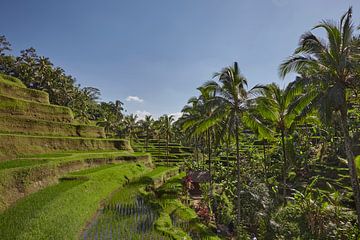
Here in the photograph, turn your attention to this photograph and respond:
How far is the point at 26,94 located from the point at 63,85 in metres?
27.7

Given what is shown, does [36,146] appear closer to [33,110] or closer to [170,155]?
[33,110]

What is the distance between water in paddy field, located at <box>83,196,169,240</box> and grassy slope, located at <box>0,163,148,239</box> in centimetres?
84

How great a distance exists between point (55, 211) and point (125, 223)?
13.7ft

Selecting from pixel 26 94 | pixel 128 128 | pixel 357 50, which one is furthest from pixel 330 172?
pixel 128 128

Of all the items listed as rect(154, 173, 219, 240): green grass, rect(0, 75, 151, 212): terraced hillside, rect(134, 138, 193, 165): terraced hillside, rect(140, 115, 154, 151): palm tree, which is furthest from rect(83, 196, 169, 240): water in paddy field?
rect(140, 115, 154, 151): palm tree

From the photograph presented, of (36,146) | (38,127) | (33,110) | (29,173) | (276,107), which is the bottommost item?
(29,173)

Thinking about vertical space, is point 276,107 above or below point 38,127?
above

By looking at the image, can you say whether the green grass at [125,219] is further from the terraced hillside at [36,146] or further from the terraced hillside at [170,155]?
the terraced hillside at [170,155]

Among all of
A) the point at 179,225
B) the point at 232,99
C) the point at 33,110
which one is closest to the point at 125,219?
the point at 179,225

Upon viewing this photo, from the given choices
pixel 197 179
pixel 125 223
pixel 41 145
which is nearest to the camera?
pixel 125 223

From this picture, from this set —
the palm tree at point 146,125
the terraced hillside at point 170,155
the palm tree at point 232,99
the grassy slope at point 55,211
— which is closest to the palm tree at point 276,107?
the palm tree at point 232,99

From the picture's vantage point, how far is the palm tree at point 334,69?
1021cm

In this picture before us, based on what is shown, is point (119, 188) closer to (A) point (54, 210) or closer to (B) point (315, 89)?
(A) point (54, 210)

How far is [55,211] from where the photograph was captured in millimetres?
13016
